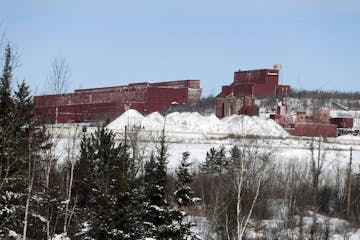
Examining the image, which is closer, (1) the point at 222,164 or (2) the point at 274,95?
(1) the point at 222,164

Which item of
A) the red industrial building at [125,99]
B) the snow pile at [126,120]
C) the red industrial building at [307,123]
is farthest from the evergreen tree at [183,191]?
the red industrial building at [125,99]

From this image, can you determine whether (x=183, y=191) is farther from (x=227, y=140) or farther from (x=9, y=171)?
(x=227, y=140)

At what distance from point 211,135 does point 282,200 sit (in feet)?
77.1

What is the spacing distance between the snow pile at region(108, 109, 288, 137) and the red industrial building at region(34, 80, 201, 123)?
31.4ft

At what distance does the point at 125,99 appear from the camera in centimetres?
7681

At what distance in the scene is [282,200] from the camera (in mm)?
37938

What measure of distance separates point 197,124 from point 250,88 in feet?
56.4

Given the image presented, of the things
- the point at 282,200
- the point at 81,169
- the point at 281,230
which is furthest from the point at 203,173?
the point at 81,169

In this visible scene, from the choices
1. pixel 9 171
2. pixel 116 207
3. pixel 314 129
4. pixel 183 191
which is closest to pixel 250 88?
pixel 314 129

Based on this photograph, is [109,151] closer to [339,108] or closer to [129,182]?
[129,182]

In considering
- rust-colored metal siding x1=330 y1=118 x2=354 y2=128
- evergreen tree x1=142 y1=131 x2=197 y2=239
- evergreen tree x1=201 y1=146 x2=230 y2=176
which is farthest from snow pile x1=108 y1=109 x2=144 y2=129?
evergreen tree x1=142 y1=131 x2=197 y2=239

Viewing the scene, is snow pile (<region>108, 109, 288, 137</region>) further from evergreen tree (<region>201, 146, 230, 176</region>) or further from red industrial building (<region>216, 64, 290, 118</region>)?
evergreen tree (<region>201, 146, 230, 176</region>)

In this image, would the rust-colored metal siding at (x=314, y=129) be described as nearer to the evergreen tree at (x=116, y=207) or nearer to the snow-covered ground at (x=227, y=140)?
the snow-covered ground at (x=227, y=140)

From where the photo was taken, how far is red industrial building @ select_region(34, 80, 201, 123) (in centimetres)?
7488
